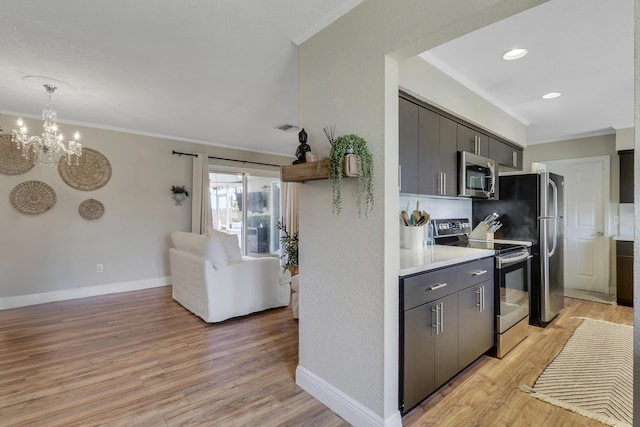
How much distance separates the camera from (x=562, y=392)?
7.07 ft

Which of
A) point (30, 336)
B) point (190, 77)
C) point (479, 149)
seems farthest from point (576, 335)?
point (30, 336)

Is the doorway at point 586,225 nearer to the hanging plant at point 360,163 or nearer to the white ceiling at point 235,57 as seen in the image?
the white ceiling at point 235,57

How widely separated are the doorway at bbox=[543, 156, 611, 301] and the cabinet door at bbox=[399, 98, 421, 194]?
4.06 metres

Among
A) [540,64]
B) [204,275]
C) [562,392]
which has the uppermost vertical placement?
[540,64]

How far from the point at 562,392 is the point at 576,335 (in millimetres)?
1329

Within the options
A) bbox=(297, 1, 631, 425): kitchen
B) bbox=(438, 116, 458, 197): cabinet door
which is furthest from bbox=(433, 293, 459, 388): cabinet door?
bbox=(438, 116, 458, 197): cabinet door

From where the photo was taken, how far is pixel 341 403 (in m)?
1.91

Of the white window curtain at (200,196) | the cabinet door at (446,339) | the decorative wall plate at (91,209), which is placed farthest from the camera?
the white window curtain at (200,196)

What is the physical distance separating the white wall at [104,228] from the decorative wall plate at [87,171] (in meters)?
0.06

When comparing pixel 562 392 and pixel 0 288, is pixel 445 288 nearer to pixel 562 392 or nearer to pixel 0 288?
pixel 562 392

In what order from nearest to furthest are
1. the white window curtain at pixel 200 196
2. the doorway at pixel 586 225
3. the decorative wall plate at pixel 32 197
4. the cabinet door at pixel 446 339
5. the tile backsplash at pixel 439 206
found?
the cabinet door at pixel 446 339, the tile backsplash at pixel 439 206, the decorative wall plate at pixel 32 197, the doorway at pixel 586 225, the white window curtain at pixel 200 196

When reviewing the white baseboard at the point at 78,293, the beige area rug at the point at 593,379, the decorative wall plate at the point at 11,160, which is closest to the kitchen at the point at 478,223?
the beige area rug at the point at 593,379

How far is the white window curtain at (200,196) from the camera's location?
5.32m

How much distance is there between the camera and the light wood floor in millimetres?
1902
